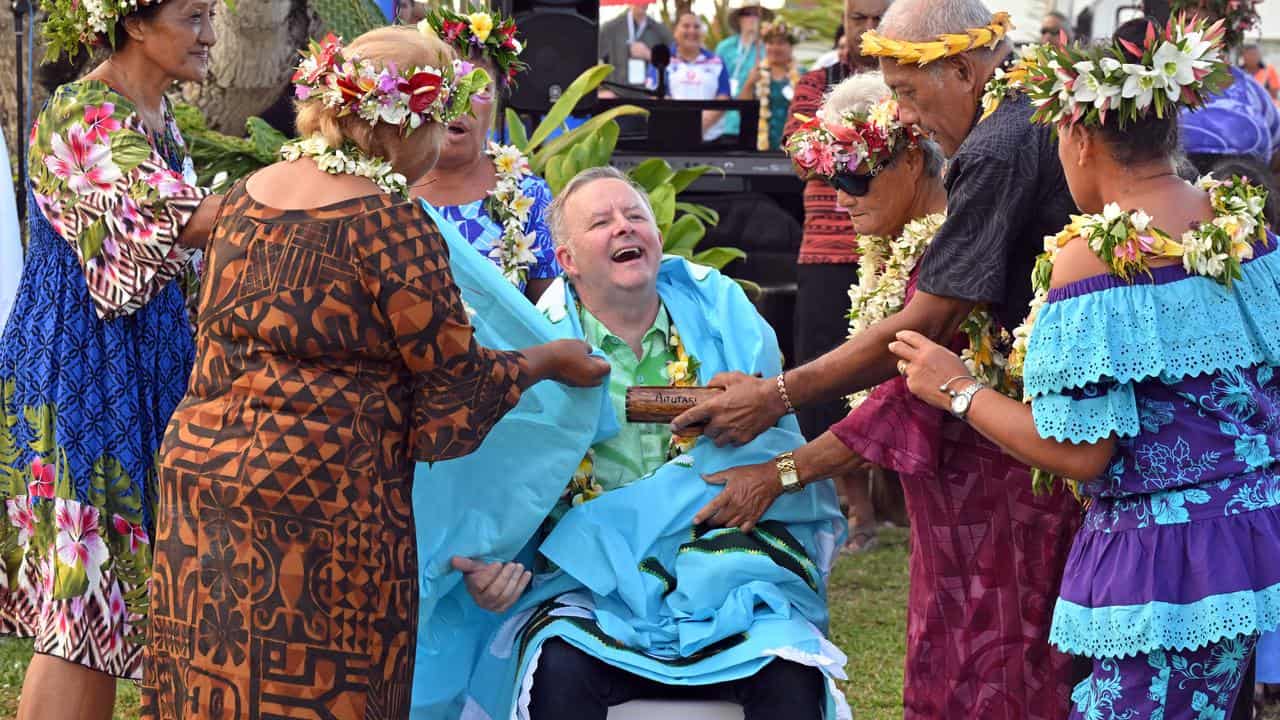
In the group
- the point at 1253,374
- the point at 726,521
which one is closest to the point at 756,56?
the point at 726,521

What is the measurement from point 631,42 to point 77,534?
943cm

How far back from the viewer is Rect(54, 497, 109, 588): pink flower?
12.1 ft

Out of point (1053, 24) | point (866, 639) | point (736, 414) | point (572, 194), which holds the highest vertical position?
point (572, 194)

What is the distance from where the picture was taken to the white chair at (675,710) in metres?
3.60

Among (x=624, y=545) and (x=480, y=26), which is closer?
(x=624, y=545)

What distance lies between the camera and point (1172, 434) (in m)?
A: 2.88

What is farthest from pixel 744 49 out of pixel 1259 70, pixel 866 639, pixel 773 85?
pixel 866 639

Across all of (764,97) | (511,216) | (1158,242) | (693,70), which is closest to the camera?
(1158,242)

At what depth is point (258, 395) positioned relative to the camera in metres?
2.98

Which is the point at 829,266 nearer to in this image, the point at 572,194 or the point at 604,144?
the point at 604,144

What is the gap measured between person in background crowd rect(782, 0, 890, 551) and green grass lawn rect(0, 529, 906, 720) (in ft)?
0.99

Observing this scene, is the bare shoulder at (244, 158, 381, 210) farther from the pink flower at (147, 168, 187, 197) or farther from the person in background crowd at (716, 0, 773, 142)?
the person in background crowd at (716, 0, 773, 142)

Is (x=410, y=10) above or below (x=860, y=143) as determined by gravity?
below

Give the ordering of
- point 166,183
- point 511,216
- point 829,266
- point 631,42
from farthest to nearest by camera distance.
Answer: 1. point 631,42
2. point 829,266
3. point 511,216
4. point 166,183
